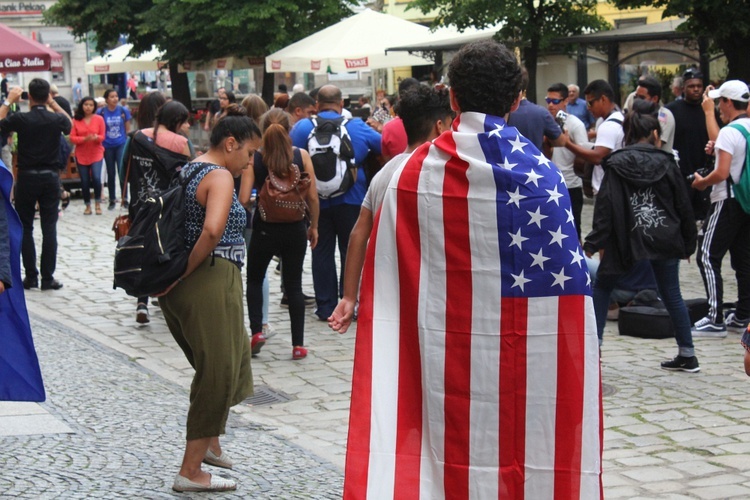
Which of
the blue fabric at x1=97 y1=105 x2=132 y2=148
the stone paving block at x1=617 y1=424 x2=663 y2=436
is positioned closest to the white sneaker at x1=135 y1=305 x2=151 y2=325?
the stone paving block at x1=617 y1=424 x2=663 y2=436

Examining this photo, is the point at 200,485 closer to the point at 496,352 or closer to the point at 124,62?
the point at 496,352

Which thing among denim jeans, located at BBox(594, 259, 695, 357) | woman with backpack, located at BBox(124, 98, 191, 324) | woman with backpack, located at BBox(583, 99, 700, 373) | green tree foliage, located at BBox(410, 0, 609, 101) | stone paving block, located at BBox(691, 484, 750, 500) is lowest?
stone paving block, located at BBox(691, 484, 750, 500)

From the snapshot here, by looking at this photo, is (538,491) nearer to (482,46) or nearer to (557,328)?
(557,328)

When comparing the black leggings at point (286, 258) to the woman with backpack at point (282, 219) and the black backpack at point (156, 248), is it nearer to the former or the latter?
the woman with backpack at point (282, 219)

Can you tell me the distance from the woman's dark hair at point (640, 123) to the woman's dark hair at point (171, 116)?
3.22 meters

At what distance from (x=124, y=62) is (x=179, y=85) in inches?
105

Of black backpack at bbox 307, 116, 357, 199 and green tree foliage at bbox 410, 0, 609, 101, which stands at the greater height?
green tree foliage at bbox 410, 0, 609, 101

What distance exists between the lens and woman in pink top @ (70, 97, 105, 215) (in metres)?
17.5

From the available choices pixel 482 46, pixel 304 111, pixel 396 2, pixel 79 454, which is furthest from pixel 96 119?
pixel 396 2

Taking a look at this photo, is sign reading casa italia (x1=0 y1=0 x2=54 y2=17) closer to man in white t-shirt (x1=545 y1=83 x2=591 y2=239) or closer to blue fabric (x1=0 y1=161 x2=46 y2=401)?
man in white t-shirt (x1=545 y1=83 x2=591 y2=239)

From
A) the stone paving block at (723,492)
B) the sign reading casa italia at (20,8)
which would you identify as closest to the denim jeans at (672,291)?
the stone paving block at (723,492)

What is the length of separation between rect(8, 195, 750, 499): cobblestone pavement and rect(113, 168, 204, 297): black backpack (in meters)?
0.94

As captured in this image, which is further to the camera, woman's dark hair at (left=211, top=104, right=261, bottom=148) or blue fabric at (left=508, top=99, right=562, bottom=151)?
blue fabric at (left=508, top=99, right=562, bottom=151)

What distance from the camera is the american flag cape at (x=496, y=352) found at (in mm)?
3615
